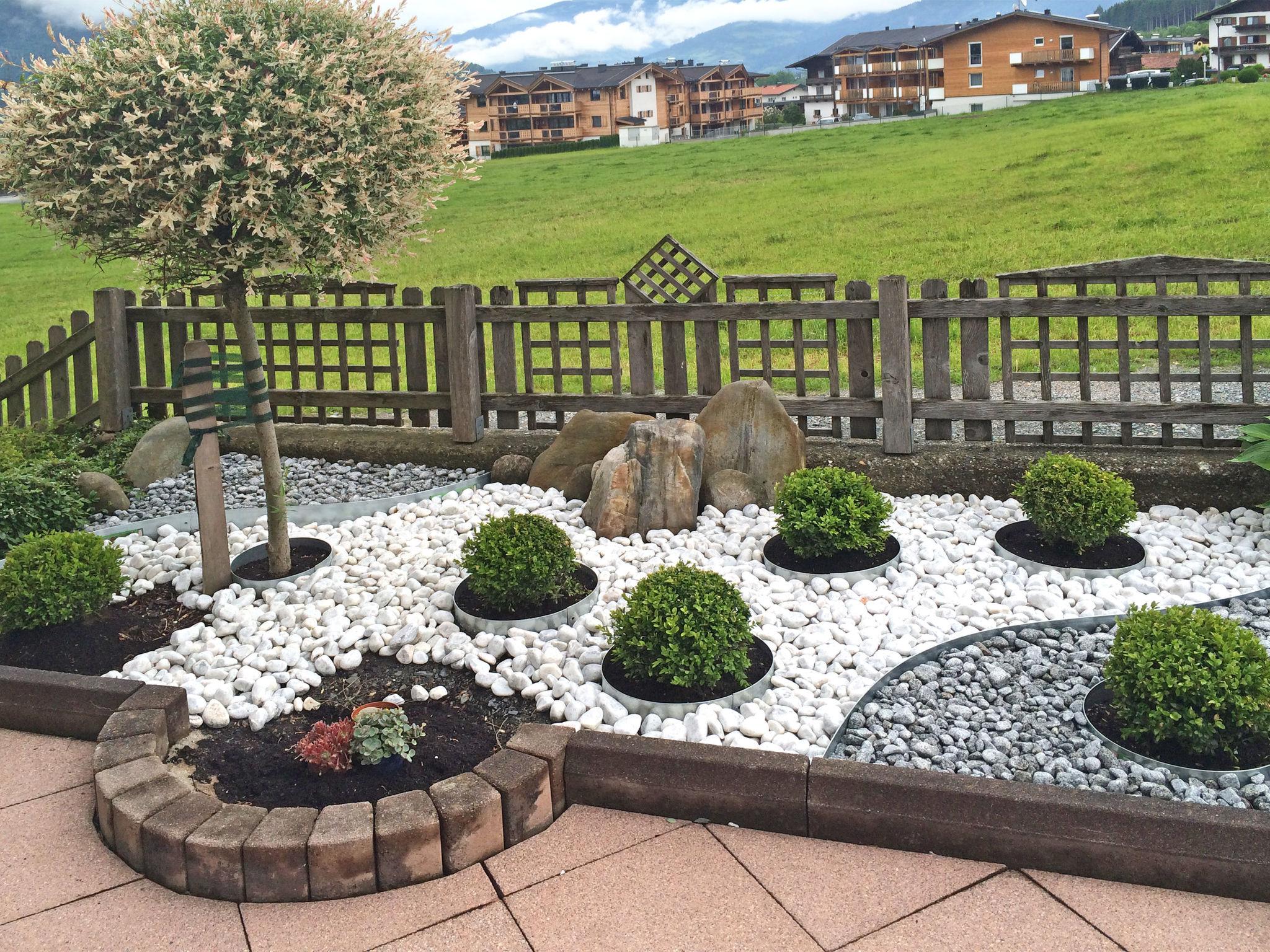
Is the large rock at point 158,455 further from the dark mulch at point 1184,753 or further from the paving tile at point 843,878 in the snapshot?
the dark mulch at point 1184,753

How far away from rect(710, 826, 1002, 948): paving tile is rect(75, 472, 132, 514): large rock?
6.05 meters

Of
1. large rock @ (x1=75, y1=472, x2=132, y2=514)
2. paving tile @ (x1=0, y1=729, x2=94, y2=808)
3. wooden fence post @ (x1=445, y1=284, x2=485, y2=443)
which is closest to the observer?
paving tile @ (x1=0, y1=729, x2=94, y2=808)

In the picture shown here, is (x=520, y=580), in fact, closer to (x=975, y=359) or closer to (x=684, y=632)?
(x=684, y=632)

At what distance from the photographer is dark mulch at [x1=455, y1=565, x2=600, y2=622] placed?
5723 millimetres

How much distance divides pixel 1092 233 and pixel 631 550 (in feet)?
45.3

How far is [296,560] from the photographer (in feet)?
22.0

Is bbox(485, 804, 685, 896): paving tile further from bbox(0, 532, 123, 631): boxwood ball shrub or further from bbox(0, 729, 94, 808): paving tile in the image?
bbox(0, 532, 123, 631): boxwood ball shrub

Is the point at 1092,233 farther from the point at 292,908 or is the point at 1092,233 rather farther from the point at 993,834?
the point at 292,908

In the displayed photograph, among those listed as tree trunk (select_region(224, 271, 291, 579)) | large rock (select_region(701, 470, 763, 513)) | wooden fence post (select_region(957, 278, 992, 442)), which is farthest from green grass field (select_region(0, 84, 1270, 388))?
tree trunk (select_region(224, 271, 291, 579))

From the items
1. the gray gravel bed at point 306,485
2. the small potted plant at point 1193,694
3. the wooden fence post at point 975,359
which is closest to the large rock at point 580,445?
the gray gravel bed at point 306,485

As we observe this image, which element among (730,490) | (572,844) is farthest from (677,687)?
(730,490)

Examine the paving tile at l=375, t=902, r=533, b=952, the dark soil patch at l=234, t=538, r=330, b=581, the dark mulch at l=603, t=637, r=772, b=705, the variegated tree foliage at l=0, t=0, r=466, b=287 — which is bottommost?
the paving tile at l=375, t=902, r=533, b=952

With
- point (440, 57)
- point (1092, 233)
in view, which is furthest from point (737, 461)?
point (1092, 233)

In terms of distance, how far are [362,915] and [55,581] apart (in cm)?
291
